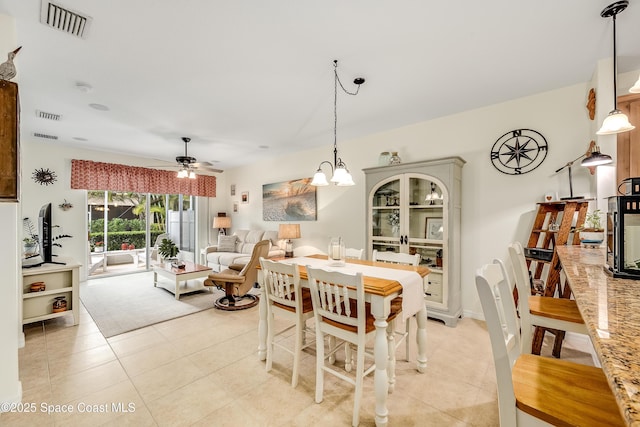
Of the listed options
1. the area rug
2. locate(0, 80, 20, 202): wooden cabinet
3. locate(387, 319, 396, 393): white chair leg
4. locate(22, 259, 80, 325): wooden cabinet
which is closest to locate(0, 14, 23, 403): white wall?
locate(0, 80, 20, 202): wooden cabinet

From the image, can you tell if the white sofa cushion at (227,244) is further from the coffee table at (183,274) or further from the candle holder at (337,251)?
the candle holder at (337,251)

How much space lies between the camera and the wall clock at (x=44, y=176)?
473 centimetres

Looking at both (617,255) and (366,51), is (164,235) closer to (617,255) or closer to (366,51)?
(366,51)

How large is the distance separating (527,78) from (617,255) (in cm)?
207

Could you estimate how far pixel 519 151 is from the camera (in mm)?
3027

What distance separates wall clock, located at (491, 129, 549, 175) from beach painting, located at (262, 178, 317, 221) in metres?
2.85

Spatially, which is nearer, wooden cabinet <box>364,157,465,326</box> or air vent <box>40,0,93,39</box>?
air vent <box>40,0,93,39</box>

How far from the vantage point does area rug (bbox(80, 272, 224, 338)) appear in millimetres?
3275

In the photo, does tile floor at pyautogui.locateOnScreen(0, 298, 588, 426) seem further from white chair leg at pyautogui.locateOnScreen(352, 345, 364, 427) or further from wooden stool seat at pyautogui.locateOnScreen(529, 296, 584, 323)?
wooden stool seat at pyautogui.locateOnScreen(529, 296, 584, 323)

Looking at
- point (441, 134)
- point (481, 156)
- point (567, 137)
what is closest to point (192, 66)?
point (441, 134)

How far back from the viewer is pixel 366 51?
2164mm

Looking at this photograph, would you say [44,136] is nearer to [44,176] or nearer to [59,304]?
[44,176]

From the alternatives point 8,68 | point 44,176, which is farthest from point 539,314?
point 44,176

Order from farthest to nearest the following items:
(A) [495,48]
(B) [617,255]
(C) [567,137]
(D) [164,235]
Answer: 1. (D) [164,235]
2. (C) [567,137]
3. (A) [495,48]
4. (B) [617,255]
